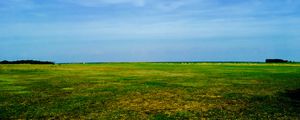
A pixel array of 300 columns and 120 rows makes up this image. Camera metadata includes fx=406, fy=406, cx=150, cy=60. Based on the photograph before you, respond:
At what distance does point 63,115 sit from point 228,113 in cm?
762

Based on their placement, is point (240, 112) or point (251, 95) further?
point (251, 95)

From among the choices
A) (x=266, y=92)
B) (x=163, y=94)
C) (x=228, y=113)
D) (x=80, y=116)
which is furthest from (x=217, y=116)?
(x=266, y=92)

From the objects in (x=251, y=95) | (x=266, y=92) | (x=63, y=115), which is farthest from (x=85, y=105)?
(x=266, y=92)

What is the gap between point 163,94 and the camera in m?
26.7

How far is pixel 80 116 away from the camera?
18.1 metres

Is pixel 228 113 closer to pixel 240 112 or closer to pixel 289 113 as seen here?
pixel 240 112

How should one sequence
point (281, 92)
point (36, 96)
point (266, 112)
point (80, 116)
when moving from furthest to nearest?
point (281, 92)
point (36, 96)
point (266, 112)
point (80, 116)

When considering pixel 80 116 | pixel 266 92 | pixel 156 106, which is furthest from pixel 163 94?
pixel 80 116

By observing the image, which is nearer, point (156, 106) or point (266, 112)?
point (266, 112)

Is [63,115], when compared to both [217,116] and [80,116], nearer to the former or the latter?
[80,116]

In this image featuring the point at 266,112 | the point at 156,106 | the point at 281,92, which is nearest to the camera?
the point at 266,112

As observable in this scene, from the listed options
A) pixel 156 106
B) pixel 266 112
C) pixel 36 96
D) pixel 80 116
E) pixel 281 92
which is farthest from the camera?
pixel 281 92

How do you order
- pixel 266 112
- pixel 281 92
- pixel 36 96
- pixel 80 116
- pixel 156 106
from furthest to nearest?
pixel 281 92 < pixel 36 96 < pixel 156 106 < pixel 266 112 < pixel 80 116

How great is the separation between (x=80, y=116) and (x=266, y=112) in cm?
869
